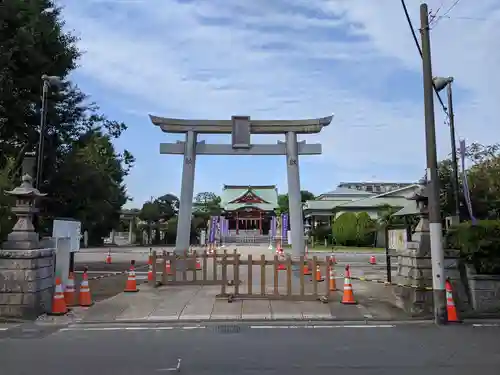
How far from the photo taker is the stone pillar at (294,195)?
83.1 feet

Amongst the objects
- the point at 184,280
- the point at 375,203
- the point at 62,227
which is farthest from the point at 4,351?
the point at 375,203

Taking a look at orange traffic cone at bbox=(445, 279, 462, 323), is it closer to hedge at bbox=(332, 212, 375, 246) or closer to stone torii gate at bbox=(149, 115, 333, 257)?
stone torii gate at bbox=(149, 115, 333, 257)

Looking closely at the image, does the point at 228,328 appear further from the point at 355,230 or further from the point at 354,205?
the point at 354,205

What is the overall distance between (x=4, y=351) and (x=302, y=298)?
7.27 metres

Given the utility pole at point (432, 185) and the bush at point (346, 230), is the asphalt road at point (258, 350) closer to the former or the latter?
the utility pole at point (432, 185)

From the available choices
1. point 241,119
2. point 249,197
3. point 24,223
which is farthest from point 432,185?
point 249,197

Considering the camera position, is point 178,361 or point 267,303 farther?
point 267,303

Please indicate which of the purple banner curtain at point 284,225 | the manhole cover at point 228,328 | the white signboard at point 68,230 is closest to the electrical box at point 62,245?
the white signboard at point 68,230

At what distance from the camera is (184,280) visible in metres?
16.2

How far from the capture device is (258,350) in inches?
307

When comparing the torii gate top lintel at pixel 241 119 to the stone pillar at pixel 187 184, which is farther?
the torii gate top lintel at pixel 241 119

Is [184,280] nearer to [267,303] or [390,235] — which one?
[267,303]

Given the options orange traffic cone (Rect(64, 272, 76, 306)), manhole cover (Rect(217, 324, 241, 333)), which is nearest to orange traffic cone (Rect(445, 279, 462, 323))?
manhole cover (Rect(217, 324, 241, 333))

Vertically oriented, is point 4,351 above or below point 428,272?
below
